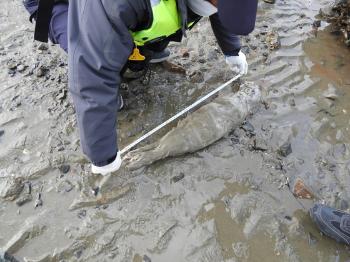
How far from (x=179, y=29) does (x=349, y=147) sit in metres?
1.70

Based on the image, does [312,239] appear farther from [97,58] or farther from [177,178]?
[97,58]

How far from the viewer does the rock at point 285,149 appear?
3033 millimetres

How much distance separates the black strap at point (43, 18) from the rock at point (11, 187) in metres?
1.01

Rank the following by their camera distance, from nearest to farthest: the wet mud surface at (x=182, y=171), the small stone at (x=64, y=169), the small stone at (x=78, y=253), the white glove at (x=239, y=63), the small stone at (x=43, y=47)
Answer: the small stone at (x=78, y=253) < the wet mud surface at (x=182, y=171) < the small stone at (x=64, y=169) < the white glove at (x=239, y=63) < the small stone at (x=43, y=47)

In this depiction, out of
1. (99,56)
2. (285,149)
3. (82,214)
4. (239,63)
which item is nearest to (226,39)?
(239,63)

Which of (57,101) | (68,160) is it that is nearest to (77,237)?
(68,160)

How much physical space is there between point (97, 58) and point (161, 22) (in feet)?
1.56

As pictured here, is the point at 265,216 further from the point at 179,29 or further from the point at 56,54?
the point at 56,54

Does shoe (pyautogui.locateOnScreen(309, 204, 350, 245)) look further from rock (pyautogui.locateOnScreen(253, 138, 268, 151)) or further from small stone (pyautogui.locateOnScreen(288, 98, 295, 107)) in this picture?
small stone (pyautogui.locateOnScreen(288, 98, 295, 107))

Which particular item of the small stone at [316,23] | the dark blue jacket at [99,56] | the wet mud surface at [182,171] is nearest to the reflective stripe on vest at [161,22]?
the dark blue jacket at [99,56]

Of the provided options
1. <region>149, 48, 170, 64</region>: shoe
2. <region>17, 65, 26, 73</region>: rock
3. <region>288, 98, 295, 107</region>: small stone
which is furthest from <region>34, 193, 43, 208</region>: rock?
<region>288, 98, 295, 107</region>: small stone

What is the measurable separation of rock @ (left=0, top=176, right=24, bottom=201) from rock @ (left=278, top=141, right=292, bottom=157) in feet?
6.35

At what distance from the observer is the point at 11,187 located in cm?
262

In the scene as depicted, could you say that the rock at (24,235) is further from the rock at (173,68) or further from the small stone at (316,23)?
the small stone at (316,23)
